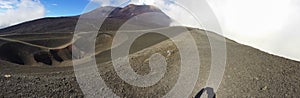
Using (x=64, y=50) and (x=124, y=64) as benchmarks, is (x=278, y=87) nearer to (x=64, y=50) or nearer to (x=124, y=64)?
(x=124, y=64)

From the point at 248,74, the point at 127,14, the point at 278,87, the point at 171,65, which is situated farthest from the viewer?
the point at 127,14

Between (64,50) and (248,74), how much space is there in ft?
110

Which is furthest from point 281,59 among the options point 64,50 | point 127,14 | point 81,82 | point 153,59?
point 127,14

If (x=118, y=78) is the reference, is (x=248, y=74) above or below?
below

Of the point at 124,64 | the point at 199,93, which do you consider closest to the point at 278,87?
the point at 199,93

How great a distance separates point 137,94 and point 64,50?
33.1 meters

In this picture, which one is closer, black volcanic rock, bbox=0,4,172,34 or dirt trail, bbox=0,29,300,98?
dirt trail, bbox=0,29,300,98

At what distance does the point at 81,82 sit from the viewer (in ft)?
48.2

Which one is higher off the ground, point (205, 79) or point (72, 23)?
point (205, 79)

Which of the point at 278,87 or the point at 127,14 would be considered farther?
the point at 127,14

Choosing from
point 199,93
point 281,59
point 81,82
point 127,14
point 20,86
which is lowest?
point 127,14

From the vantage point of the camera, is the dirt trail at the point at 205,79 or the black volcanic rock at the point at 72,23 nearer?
the dirt trail at the point at 205,79

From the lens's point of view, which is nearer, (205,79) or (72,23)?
(205,79)

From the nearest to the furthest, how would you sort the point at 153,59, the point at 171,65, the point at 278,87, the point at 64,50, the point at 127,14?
the point at 278,87 → the point at 171,65 → the point at 153,59 → the point at 64,50 → the point at 127,14
